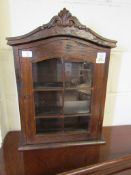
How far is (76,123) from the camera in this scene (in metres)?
1.10

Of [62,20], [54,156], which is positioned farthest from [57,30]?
[54,156]

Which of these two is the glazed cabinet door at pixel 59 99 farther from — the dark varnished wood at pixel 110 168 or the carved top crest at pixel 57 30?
the dark varnished wood at pixel 110 168

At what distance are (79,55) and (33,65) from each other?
10.0 inches

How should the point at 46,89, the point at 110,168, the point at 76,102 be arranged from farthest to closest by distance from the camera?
the point at 76,102, the point at 46,89, the point at 110,168

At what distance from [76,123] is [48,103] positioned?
239 mm

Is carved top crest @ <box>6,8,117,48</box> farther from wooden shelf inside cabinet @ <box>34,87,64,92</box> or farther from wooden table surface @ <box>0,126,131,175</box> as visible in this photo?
wooden table surface @ <box>0,126,131,175</box>

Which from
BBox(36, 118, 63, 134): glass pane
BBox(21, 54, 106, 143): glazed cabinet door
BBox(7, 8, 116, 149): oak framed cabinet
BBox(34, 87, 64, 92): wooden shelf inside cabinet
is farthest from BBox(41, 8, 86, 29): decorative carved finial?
BBox(36, 118, 63, 134): glass pane

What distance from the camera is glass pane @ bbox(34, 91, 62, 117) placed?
3.23 ft

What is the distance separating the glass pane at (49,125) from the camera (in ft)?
3.40

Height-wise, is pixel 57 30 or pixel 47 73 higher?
pixel 57 30

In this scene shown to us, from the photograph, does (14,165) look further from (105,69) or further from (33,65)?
(105,69)

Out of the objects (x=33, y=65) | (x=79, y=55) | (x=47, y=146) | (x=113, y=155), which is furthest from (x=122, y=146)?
(x=33, y=65)

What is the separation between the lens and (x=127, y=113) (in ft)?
4.33

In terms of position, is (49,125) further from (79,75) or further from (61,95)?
(79,75)
